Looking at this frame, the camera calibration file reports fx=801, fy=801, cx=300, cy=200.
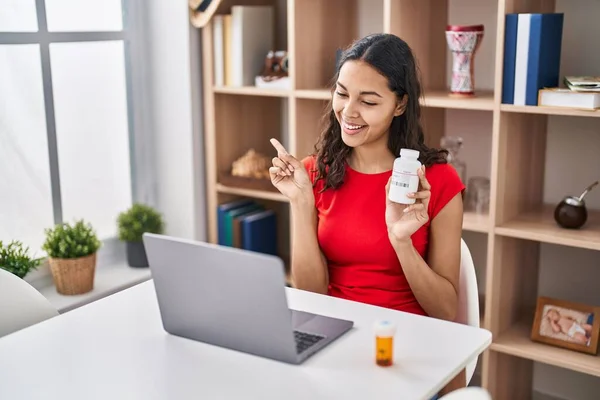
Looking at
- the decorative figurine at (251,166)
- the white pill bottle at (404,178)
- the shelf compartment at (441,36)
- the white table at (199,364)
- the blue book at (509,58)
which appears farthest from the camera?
the decorative figurine at (251,166)

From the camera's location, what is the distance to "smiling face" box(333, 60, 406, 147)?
6.64ft

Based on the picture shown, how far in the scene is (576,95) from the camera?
2311mm

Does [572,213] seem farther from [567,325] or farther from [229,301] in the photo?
[229,301]

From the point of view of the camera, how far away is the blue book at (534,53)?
235 cm

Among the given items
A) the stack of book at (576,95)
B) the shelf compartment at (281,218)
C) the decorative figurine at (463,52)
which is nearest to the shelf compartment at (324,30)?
the decorative figurine at (463,52)

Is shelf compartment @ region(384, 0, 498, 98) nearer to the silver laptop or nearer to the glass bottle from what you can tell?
the glass bottle

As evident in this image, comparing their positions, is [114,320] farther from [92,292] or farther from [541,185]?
[541,185]

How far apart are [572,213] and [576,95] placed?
379 mm

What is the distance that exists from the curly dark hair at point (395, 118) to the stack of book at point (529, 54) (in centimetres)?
42

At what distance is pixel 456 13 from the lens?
283 centimetres

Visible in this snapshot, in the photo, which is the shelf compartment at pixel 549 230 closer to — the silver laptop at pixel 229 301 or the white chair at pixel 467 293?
the white chair at pixel 467 293

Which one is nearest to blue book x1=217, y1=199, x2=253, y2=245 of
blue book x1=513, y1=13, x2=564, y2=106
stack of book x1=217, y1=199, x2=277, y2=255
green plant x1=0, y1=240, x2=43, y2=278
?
stack of book x1=217, y1=199, x2=277, y2=255

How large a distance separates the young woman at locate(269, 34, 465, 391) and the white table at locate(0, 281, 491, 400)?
0.26m

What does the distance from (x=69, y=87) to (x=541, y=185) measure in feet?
5.74
